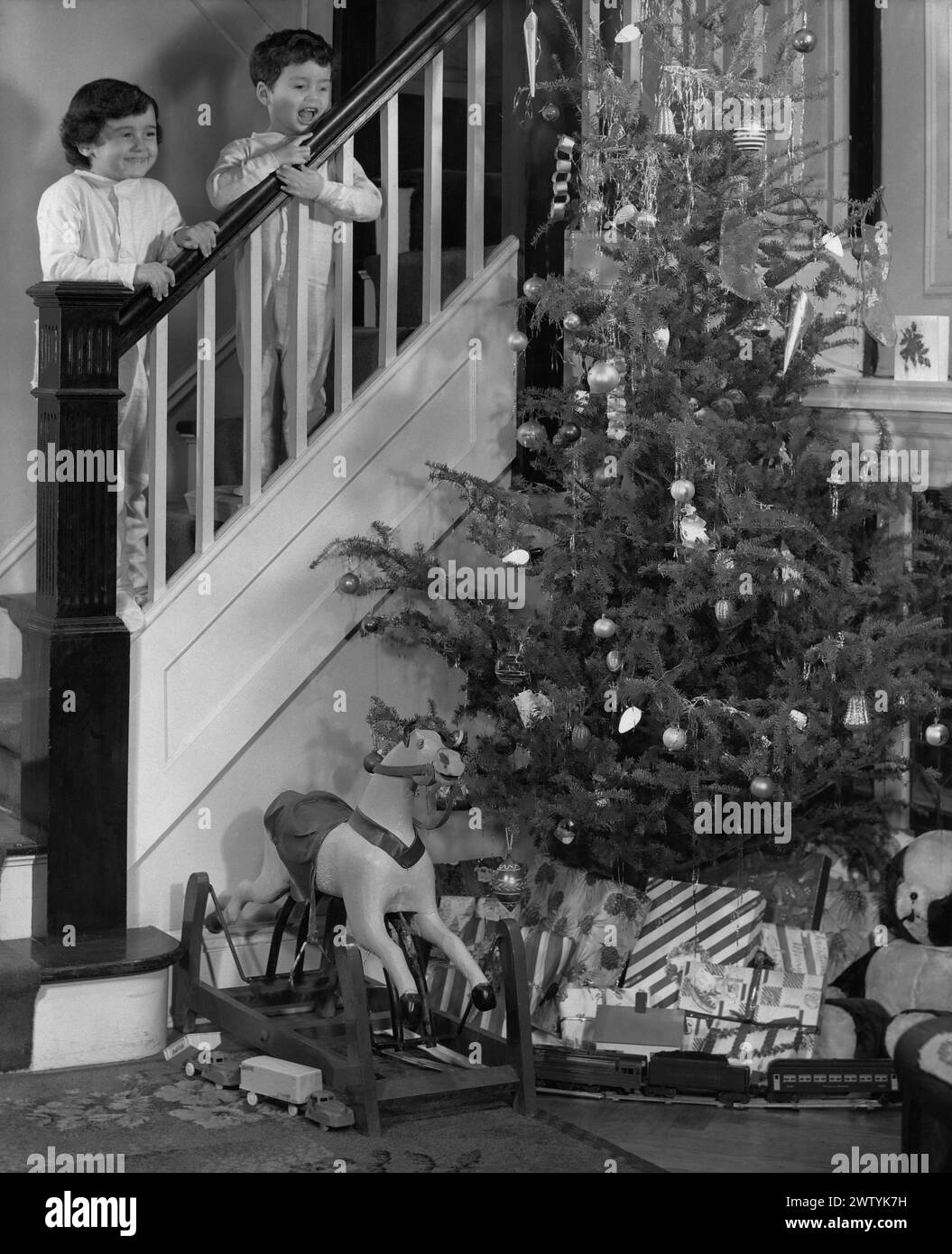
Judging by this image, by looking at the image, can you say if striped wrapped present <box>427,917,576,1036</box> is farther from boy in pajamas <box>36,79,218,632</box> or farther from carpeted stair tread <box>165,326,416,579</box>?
carpeted stair tread <box>165,326,416,579</box>

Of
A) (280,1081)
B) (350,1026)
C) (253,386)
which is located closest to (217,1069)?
(280,1081)

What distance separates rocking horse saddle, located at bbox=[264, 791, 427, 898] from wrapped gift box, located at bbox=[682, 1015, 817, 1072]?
796 mm

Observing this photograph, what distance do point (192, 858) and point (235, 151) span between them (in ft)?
6.23

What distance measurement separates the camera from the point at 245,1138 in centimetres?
367

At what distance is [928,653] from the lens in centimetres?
428

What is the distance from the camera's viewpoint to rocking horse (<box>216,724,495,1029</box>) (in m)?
3.99

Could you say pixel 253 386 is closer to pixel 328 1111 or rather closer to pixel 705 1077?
pixel 328 1111

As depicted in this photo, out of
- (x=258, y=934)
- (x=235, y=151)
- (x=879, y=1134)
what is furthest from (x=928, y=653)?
(x=235, y=151)

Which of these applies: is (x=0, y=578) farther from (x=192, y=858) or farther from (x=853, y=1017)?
(x=853, y=1017)

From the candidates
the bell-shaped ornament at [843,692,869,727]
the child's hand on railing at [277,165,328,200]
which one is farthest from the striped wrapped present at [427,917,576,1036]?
the child's hand on railing at [277,165,328,200]

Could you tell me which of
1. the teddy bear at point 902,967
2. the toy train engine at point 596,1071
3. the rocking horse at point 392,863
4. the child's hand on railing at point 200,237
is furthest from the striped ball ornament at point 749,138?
the toy train engine at point 596,1071

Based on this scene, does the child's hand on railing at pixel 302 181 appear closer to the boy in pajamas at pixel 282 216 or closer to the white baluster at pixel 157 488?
the boy in pajamas at pixel 282 216

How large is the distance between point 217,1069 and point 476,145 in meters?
2.52

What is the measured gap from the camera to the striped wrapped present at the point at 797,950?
4.30 meters
